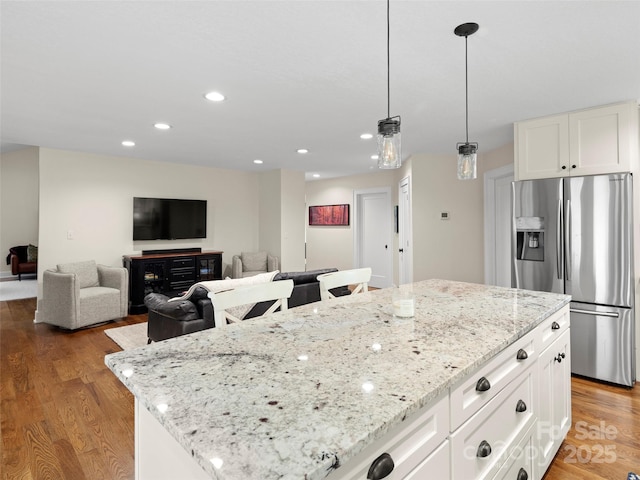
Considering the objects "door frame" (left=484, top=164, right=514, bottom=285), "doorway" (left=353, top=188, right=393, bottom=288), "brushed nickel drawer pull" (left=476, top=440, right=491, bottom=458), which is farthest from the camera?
"doorway" (left=353, top=188, right=393, bottom=288)

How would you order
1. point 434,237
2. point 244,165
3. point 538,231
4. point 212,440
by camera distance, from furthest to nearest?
point 244,165 < point 434,237 < point 538,231 < point 212,440

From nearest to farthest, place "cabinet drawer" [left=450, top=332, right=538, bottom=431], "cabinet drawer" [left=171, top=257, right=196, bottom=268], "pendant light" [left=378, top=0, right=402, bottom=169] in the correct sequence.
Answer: "cabinet drawer" [left=450, top=332, right=538, bottom=431], "pendant light" [left=378, top=0, right=402, bottom=169], "cabinet drawer" [left=171, top=257, right=196, bottom=268]

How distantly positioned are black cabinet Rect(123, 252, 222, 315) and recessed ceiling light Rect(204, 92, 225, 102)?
3333mm

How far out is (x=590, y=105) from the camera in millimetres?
3020

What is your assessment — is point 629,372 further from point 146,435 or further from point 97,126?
point 97,126

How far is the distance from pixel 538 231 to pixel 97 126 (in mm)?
4535

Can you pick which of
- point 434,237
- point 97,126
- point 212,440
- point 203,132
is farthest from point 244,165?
point 212,440

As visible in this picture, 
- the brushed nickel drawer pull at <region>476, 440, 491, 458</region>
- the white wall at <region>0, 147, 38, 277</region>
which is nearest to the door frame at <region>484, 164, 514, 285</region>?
the brushed nickel drawer pull at <region>476, 440, 491, 458</region>

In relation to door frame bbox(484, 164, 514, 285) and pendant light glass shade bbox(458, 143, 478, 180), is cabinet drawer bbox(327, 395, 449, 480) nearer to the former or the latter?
pendant light glass shade bbox(458, 143, 478, 180)

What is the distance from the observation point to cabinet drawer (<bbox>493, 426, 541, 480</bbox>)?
139 cm

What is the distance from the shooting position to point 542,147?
335 centimetres

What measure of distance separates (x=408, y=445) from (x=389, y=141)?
1.31 metres

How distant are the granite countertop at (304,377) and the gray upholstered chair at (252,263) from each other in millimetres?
4790

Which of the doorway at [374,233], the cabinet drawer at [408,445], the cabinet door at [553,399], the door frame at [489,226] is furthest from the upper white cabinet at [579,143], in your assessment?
the doorway at [374,233]
